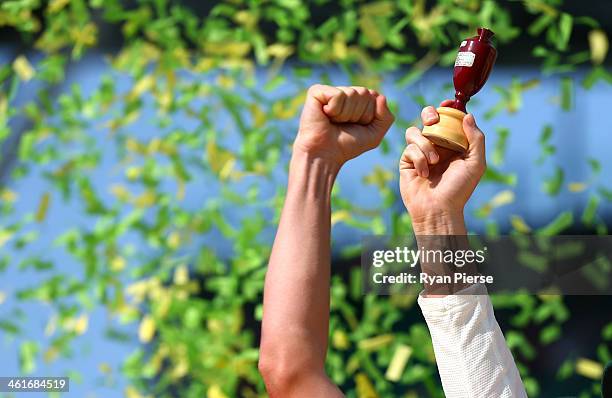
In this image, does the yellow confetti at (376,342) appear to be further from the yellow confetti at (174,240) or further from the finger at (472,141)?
the finger at (472,141)

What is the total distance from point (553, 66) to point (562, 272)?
57 cm

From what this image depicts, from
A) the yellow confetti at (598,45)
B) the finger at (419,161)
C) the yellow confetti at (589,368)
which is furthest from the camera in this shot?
the yellow confetti at (598,45)

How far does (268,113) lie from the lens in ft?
8.09

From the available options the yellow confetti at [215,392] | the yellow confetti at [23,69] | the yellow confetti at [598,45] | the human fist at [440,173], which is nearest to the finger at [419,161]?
the human fist at [440,173]

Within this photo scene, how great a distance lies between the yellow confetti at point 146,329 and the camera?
2402 mm

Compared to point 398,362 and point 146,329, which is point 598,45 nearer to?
point 398,362

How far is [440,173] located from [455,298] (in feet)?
0.64

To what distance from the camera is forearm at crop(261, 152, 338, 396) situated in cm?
96

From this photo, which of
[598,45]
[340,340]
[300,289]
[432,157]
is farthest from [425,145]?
[598,45]

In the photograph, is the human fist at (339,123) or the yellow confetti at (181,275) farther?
the yellow confetti at (181,275)

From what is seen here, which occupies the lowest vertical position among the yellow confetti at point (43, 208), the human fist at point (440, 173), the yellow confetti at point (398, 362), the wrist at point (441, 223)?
the yellow confetti at point (398, 362)

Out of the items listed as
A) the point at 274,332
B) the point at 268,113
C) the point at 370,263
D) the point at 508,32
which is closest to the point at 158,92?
the point at 268,113

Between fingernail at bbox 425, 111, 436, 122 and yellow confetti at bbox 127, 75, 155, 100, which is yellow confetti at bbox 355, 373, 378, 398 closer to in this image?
yellow confetti at bbox 127, 75, 155, 100

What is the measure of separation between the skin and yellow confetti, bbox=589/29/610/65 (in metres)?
1.51
